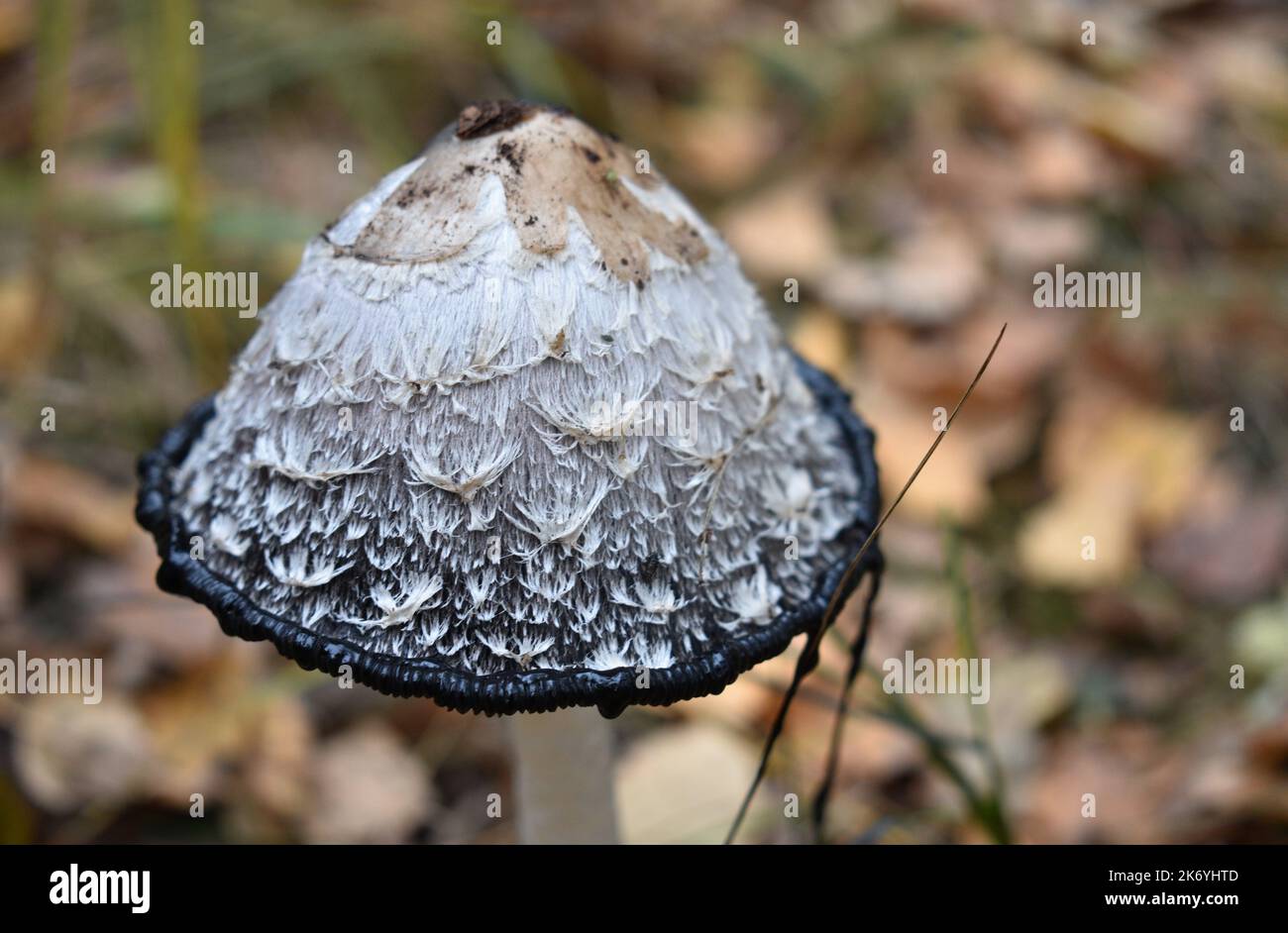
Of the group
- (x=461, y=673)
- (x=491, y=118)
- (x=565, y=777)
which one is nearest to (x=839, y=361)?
(x=565, y=777)

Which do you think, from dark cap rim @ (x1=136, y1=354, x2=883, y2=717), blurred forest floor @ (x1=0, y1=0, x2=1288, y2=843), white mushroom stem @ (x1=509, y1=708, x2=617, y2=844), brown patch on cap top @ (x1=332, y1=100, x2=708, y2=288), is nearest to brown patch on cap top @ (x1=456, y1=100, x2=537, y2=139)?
brown patch on cap top @ (x1=332, y1=100, x2=708, y2=288)

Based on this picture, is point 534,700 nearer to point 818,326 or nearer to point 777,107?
point 818,326

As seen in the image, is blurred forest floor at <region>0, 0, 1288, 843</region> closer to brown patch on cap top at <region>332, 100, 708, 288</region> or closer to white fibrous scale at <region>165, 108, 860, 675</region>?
white fibrous scale at <region>165, 108, 860, 675</region>

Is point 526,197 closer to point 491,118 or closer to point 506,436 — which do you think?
point 491,118

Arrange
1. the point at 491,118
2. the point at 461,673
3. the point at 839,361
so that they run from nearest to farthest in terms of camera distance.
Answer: the point at 461,673 → the point at 491,118 → the point at 839,361

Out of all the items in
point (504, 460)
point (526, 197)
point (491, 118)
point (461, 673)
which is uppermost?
point (491, 118)

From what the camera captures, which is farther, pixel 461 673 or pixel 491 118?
pixel 491 118

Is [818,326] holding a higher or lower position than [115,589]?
higher

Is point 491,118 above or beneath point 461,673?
above
